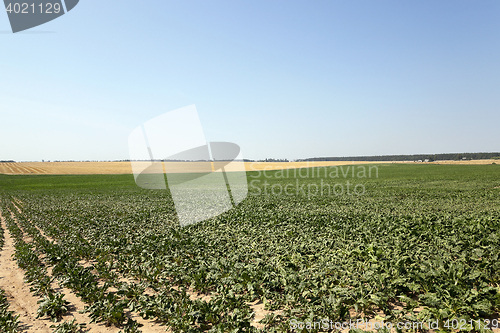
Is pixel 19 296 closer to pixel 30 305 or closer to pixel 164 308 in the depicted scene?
pixel 30 305

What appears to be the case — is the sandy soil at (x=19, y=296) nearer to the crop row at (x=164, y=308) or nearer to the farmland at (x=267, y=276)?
the farmland at (x=267, y=276)

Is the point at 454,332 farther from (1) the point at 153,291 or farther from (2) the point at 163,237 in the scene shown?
(2) the point at 163,237

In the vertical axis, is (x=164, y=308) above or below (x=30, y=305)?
above

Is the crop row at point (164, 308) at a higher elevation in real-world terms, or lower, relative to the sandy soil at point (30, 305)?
higher

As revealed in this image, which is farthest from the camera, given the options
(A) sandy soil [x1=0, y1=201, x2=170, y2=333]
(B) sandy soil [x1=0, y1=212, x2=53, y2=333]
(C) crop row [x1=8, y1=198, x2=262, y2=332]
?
(B) sandy soil [x1=0, y1=212, x2=53, y2=333]

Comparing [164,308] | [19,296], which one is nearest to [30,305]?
[19,296]

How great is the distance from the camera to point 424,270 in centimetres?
610

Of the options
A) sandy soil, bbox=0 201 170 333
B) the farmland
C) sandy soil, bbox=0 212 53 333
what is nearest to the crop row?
the farmland

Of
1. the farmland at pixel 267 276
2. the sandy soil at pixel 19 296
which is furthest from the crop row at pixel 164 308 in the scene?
the sandy soil at pixel 19 296

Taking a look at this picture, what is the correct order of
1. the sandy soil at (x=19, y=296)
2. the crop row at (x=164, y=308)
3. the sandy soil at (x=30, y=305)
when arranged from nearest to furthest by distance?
1. the crop row at (x=164, y=308)
2. the sandy soil at (x=30, y=305)
3. the sandy soil at (x=19, y=296)

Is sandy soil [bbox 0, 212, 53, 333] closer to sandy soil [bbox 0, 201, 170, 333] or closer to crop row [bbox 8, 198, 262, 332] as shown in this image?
sandy soil [bbox 0, 201, 170, 333]

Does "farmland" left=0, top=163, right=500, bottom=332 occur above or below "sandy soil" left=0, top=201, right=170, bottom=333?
above

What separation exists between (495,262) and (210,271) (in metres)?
7.28

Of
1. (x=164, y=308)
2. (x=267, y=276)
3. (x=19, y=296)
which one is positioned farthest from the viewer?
(x=19, y=296)
